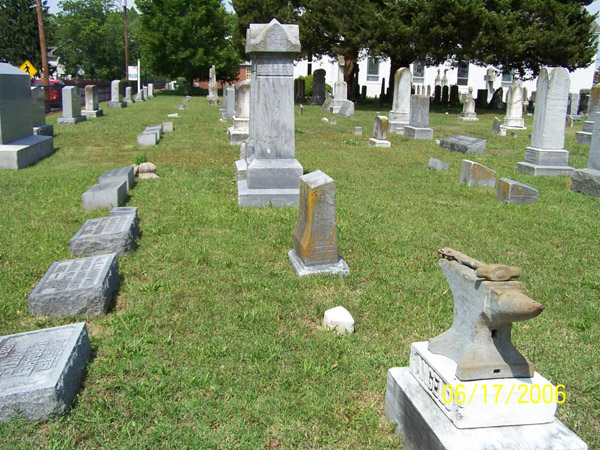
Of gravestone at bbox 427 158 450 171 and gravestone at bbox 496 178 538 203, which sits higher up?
gravestone at bbox 427 158 450 171

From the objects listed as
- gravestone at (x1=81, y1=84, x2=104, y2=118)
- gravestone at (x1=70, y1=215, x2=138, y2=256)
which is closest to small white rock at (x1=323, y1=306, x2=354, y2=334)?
gravestone at (x1=70, y1=215, x2=138, y2=256)

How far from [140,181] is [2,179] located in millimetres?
2400

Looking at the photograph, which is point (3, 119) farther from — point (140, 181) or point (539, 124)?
point (539, 124)

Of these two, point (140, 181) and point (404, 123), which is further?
point (404, 123)

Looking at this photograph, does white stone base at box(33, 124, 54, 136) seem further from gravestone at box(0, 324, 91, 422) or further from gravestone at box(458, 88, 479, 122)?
gravestone at box(458, 88, 479, 122)

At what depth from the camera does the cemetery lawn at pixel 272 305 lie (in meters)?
3.02

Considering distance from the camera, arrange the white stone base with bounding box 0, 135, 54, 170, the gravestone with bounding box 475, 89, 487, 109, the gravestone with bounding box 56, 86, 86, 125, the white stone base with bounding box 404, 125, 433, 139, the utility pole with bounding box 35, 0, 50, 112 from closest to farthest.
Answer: the white stone base with bounding box 0, 135, 54, 170, the white stone base with bounding box 404, 125, 433, 139, the gravestone with bounding box 56, 86, 86, 125, the utility pole with bounding box 35, 0, 50, 112, the gravestone with bounding box 475, 89, 487, 109

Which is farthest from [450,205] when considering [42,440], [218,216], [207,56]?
[207,56]

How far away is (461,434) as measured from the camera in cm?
238

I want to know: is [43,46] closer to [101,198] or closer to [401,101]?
[401,101]

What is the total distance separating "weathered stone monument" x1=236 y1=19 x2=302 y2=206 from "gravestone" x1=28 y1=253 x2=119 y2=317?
3.41 meters

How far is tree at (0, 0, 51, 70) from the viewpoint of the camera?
168ft

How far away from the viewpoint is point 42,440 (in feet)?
9.26

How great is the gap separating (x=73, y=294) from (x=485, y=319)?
3142mm
